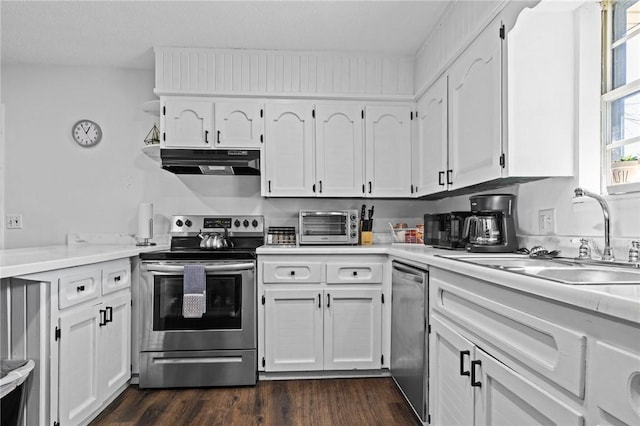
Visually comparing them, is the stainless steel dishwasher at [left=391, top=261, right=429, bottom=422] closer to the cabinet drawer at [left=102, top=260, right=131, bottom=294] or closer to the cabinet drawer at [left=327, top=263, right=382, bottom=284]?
the cabinet drawer at [left=327, top=263, right=382, bottom=284]

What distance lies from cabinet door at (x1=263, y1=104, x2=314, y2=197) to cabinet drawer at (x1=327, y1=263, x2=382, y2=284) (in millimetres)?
682

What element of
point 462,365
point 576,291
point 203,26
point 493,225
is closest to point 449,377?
point 462,365

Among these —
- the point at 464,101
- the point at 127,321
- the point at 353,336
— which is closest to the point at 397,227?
the point at 353,336

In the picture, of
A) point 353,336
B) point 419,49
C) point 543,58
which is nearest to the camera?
point 543,58

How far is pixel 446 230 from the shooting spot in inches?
98.7

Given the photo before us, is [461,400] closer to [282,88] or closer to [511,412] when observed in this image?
[511,412]

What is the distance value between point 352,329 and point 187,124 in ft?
6.38

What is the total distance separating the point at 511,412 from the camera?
1.13 metres

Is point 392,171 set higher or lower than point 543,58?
lower

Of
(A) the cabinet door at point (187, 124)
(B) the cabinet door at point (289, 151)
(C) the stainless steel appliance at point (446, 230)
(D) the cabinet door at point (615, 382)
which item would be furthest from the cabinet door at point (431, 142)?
(D) the cabinet door at point (615, 382)

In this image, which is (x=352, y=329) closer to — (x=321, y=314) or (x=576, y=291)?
(x=321, y=314)

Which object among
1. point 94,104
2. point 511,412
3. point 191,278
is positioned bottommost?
point 511,412

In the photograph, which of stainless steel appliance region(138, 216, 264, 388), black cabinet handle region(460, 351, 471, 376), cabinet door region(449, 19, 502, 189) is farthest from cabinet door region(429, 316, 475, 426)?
stainless steel appliance region(138, 216, 264, 388)

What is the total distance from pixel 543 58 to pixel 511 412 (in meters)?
1.50
